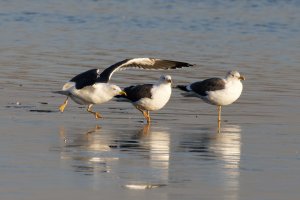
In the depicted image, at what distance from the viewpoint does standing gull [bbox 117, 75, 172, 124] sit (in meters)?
14.5

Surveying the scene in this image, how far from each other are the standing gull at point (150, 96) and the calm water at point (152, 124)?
0.25 meters

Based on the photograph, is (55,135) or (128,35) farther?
(128,35)

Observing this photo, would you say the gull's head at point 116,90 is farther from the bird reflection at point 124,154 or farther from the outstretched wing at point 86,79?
the bird reflection at point 124,154

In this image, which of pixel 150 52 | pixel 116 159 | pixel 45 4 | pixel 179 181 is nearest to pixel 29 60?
pixel 150 52

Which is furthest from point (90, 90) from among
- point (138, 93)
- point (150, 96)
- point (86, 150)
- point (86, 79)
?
point (86, 150)

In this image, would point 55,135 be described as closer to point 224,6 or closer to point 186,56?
point 186,56

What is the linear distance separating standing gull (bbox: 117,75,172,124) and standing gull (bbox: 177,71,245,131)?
0.69 m

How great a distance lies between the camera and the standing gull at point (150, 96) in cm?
1448

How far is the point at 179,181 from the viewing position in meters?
10.0

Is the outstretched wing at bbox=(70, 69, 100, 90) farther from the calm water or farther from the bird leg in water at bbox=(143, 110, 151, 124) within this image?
the bird leg in water at bbox=(143, 110, 151, 124)

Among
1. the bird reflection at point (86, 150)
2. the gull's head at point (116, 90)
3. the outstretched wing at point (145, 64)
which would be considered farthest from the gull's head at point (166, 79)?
the bird reflection at point (86, 150)

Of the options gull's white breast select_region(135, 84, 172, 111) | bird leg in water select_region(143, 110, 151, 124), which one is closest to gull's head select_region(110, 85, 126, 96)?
gull's white breast select_region(135, 84, 172, 111)

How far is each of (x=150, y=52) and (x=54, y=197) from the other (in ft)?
47.8

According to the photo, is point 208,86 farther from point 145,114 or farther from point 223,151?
point 223,151
